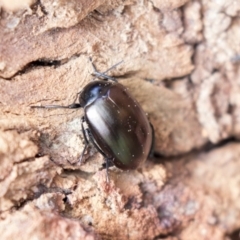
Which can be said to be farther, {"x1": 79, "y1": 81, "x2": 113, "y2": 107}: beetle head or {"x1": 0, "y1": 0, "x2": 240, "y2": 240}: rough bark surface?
{"x1": 79, "y1": 81, "x2": 113, "y2": 107}: beetle head

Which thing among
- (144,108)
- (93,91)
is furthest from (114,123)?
(144,108)

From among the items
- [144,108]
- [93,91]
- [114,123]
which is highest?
[93,91]

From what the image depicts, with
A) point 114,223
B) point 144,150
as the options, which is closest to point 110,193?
point 114,223

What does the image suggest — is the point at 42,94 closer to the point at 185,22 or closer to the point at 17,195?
the point at 17,195

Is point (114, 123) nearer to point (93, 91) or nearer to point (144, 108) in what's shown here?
point (93, 91)

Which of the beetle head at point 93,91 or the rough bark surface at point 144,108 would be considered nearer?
the rough bark surface at point 144,108

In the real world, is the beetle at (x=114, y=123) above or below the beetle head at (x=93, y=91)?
below
